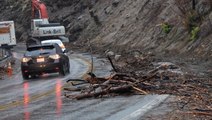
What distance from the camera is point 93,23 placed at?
58.9 meters

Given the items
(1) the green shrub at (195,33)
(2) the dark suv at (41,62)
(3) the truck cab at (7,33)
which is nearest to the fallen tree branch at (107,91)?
(2) the dark suv at (41,62)

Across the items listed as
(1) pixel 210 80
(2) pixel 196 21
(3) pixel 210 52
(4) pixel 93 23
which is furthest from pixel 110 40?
(1) pixel 210 80

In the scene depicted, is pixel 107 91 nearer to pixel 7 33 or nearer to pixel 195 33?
pixel 195 33

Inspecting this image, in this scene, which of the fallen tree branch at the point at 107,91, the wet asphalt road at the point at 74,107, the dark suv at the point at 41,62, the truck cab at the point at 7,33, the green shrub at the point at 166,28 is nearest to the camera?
the wet asphalt road at the point at 74,107

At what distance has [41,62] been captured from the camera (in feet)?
81.9

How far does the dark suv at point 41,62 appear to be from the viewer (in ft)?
81.9

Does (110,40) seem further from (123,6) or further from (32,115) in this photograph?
(32,115)

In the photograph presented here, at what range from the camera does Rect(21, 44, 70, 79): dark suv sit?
24953mm

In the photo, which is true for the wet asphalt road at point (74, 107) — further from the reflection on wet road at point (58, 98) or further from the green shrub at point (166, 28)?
the green shrub at point (166, 28)

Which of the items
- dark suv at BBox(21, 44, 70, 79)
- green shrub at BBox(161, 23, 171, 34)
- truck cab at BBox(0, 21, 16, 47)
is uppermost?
truck cab at BBox(0, 21, 16, 47)

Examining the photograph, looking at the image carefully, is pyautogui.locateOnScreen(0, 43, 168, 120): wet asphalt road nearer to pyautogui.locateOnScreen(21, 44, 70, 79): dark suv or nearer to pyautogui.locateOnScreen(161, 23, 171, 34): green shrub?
pyautogui.locateOnScreen(21, 44, 70, 79): dark suv

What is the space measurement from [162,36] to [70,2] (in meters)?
35.3

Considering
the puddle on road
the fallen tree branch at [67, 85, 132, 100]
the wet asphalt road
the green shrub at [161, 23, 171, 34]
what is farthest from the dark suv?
the green shrub at [161, 23, 171, 34]

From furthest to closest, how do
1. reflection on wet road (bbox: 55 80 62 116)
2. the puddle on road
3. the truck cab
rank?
the truck cab < reflection on wet road (bbox: 55 80 62 116) < the puddle on road
